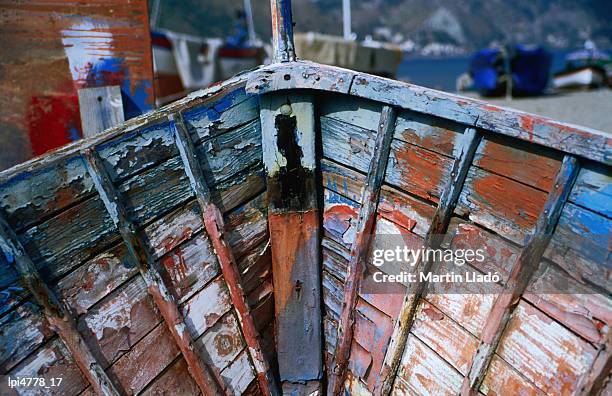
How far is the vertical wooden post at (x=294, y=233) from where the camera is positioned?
2.38 metres

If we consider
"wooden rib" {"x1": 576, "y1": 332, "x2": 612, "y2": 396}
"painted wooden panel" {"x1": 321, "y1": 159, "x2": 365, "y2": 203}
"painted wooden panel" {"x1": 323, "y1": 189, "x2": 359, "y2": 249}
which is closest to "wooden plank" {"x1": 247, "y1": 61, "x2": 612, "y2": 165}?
"painted wooden panel" {"x1": 321, "y1": 159, "x2": 365, "y2": 203}

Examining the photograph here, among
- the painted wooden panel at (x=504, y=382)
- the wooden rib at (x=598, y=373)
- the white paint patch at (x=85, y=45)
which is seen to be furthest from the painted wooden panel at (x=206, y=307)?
the white paint patch at (x=85, y=45)

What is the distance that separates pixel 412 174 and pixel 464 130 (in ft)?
1.23

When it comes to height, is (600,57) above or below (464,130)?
below

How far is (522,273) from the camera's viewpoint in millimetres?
1849

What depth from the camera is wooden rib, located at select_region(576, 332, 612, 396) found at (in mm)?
1633

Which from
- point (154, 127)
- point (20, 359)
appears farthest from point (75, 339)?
point (154, 127)

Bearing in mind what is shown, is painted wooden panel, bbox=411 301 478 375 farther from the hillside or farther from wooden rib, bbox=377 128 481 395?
the hillside

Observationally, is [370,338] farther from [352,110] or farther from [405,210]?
[352,110]

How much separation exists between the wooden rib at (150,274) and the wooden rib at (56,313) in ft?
1.31

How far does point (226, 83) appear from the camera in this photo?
230 cm

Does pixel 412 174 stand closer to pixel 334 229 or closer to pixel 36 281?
pixel 334 229

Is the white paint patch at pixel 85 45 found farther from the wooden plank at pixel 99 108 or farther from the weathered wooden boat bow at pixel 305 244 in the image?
the weathered wooden boat bow at pixel 305 244

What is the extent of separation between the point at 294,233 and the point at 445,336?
1118mm
